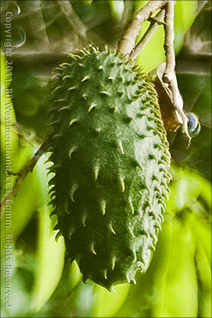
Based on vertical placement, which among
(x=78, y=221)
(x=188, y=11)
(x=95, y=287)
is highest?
(x=188, y=11)

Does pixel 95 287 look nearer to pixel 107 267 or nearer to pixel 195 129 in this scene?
pixel 107 267

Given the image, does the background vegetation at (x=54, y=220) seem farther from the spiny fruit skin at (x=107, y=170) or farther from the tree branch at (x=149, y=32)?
the spiny fruit skin at (x=107, y=170)

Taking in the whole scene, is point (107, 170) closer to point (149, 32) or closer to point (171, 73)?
point (171, 73)

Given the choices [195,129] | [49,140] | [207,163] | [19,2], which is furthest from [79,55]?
[207,163]

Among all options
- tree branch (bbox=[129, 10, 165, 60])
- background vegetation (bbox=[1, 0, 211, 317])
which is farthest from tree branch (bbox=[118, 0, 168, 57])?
background vegetation (bbox=[1, 0, 211, 317])

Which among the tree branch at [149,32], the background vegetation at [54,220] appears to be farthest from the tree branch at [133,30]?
the background vegetation at [54,220]
